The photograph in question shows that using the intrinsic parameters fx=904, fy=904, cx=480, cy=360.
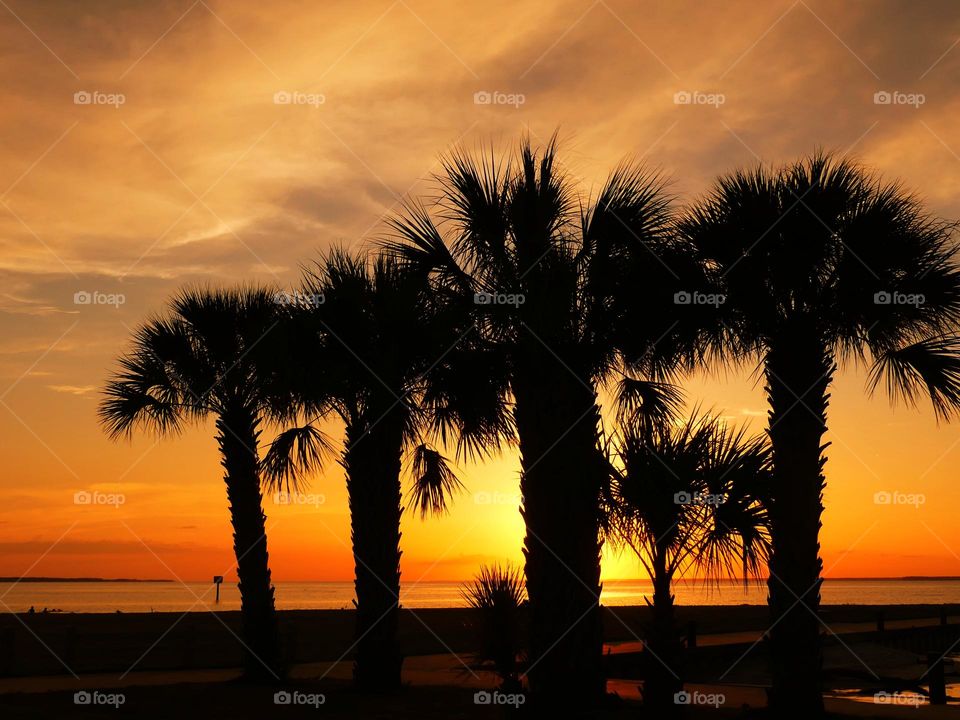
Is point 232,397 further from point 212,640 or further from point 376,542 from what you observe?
point 212,640

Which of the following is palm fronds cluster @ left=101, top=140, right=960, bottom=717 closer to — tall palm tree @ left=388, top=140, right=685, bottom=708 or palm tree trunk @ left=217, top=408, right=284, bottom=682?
tall palm tree @ left=388, top=140, right=685, bottom=708

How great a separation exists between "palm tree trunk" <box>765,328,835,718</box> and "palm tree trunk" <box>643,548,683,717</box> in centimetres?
179

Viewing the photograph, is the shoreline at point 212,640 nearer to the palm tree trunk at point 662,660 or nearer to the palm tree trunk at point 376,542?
the palm tree trunk at point 376,542

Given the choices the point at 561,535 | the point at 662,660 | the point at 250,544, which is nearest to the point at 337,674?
the point at 250,544

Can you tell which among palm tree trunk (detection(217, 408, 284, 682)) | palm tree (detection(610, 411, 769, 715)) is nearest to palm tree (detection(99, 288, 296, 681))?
palm tree trunk (detection(217, 408, 284, 682))

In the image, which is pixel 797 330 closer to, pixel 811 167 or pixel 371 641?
pixel 811 167

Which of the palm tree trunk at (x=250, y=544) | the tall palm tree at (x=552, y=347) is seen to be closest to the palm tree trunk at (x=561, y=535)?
the tall palm tree at (x=552, y=347)

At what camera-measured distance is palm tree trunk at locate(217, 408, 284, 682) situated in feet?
59.5

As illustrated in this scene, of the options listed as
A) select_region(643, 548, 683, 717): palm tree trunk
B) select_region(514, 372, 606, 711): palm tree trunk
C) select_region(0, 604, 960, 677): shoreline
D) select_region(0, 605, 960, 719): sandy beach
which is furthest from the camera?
select_region(0, 604, 960, 677): shoreline

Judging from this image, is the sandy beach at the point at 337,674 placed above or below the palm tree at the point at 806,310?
below

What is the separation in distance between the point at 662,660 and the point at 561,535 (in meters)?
2.07

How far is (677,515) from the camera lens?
11.8 m

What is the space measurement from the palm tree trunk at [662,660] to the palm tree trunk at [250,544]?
29.9 feet

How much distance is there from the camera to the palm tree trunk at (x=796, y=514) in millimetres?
12398
